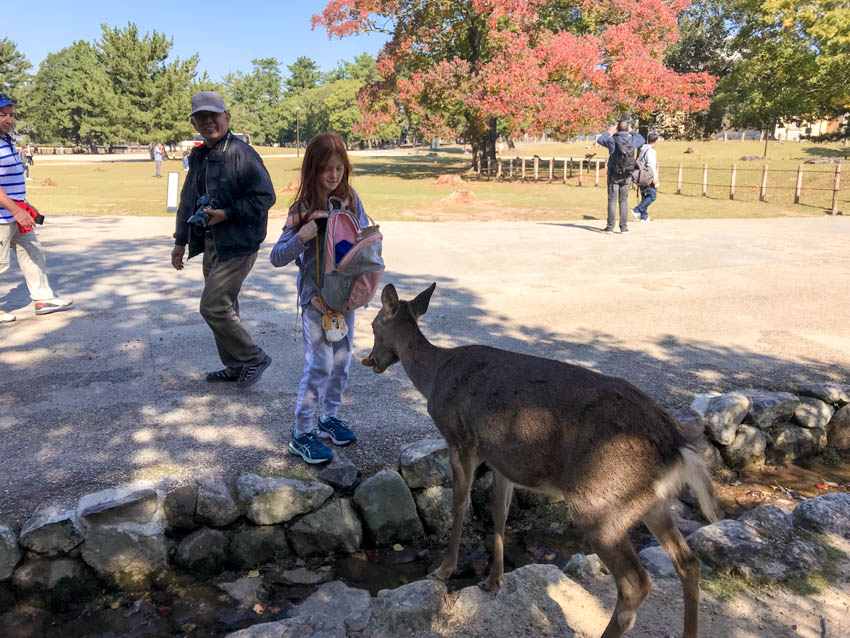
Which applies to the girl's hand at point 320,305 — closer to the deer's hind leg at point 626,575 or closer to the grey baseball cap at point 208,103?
the grey baseball cap at point 208,103

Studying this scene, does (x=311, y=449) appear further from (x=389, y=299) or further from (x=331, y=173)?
(x=331, y=173)

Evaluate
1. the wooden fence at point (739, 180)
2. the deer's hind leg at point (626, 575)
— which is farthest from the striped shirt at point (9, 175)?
the wooden fence at point (739, 180)

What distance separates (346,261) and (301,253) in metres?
0.34

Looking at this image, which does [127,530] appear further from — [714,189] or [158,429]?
[714,189]

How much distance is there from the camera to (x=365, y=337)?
7.06 meters

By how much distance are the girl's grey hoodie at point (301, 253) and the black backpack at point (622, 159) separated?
432 inches

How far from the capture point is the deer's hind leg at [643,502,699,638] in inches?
112

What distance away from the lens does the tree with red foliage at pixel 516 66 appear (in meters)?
26.4

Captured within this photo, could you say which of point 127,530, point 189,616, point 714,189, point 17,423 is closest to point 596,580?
point 189,616

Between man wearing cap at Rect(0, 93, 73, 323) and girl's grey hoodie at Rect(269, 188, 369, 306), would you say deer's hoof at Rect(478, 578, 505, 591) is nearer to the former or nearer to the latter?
girl's grey hoodie at Rect(269, 188, 369, 306)

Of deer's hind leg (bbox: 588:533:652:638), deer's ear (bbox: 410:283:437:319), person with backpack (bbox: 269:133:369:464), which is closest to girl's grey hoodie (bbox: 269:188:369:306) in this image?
person with backpack (bbox: 269:133:369:464)

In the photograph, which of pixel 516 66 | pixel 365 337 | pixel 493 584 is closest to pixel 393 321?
pixel 493 584

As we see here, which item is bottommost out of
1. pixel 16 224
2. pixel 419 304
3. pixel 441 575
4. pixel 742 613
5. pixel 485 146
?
pixel 441 575

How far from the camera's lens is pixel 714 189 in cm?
2684
